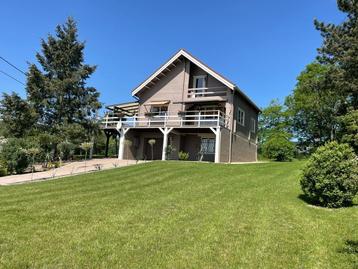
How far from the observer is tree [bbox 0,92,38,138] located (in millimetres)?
28812

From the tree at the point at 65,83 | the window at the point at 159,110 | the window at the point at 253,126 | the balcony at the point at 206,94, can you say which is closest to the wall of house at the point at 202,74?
the balcony at the point at 206,94

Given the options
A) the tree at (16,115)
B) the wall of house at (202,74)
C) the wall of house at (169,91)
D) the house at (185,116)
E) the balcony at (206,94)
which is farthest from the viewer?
the tree at (16,115)

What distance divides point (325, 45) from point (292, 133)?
29677mm

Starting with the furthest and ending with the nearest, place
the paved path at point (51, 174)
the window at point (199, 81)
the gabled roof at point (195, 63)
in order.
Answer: the window at point (199, 81) < the gabled roof at point (195, 63) < the paved path at point (51, 174)

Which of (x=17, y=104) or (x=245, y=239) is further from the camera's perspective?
(x=17, y=104)

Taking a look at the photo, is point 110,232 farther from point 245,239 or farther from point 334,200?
point 334,200

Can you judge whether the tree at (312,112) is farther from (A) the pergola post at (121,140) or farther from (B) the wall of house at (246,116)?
(A) the pergola post at (121,140)

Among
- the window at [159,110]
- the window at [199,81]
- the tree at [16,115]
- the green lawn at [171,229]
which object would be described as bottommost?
the green lawn at [171,229]

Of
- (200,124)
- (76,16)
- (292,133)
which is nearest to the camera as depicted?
(200,124)

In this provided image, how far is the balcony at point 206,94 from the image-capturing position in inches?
1051

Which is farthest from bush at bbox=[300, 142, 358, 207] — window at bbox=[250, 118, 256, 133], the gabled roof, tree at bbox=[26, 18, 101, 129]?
tree at bbox=[26, 18, 101, 129]

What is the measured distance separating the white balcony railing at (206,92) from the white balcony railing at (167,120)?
1.43 meters

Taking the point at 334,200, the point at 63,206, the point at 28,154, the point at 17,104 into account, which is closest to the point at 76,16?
the point at 17,104

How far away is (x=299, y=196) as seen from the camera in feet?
38.0
